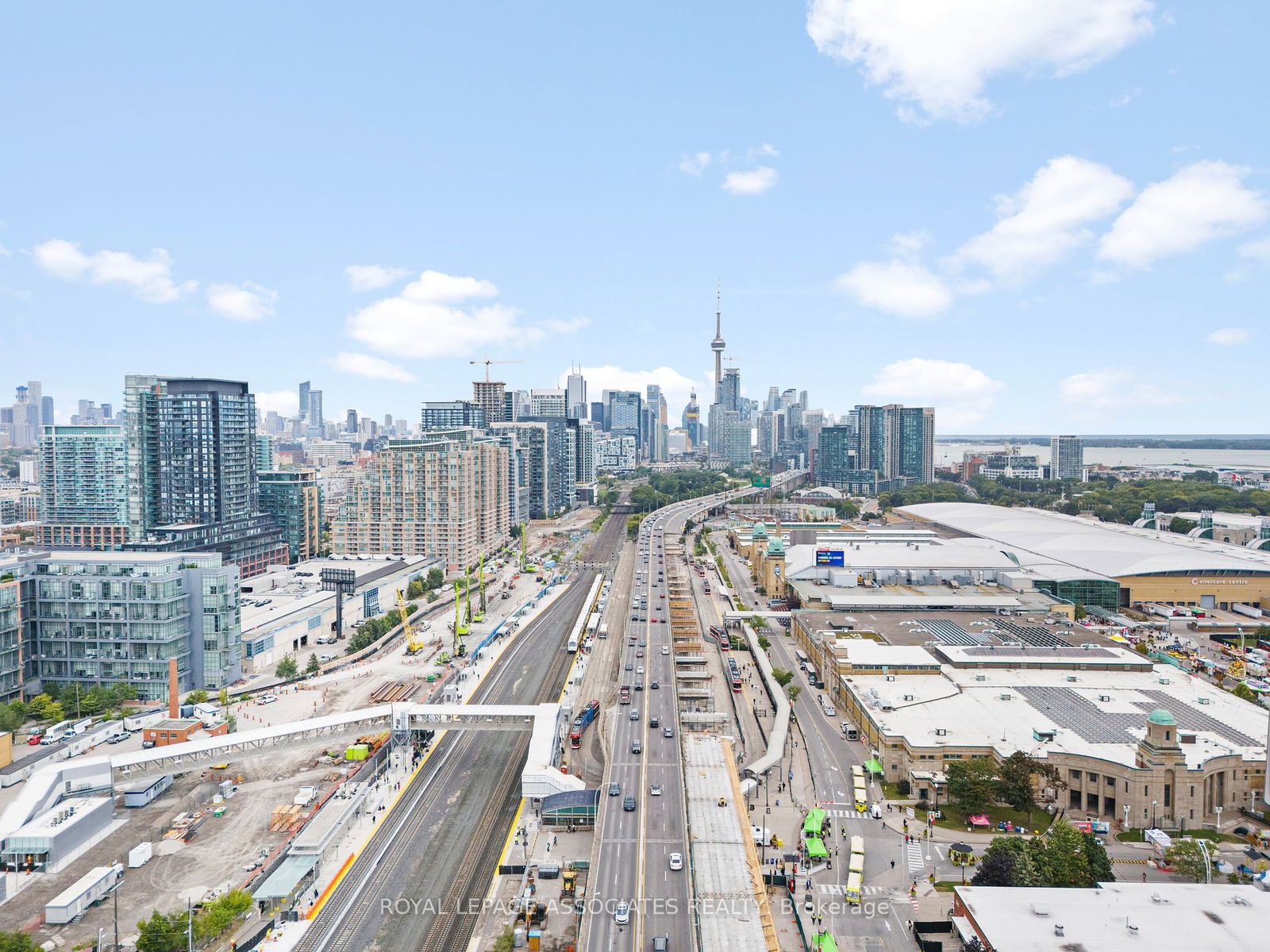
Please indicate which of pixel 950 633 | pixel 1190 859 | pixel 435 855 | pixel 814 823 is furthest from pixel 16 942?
pixel 950 633

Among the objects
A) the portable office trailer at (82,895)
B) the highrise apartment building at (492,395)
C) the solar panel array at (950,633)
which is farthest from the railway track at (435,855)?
the highrise apartment building at (492,395)

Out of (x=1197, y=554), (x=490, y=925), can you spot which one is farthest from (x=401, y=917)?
(x=1197, y=554)

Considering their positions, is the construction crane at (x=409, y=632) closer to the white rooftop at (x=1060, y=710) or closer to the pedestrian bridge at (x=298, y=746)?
the pedestrian bridge at (x=298, y=746)

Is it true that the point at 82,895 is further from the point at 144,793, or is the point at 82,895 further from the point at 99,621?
the point at 99,621

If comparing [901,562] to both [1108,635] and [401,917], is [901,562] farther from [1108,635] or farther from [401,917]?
[401,917]

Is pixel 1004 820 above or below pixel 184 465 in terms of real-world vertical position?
below

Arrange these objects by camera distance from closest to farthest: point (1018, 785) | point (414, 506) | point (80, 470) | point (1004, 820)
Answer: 1. point (1018, 785)
2. point (1004, 820)
3. point (80, 470)
4. point (414, 506)

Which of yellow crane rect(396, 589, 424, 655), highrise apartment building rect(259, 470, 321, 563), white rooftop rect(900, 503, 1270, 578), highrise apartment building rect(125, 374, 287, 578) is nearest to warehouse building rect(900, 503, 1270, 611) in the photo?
white rooftop rect(900, 503, 1270, 578)
